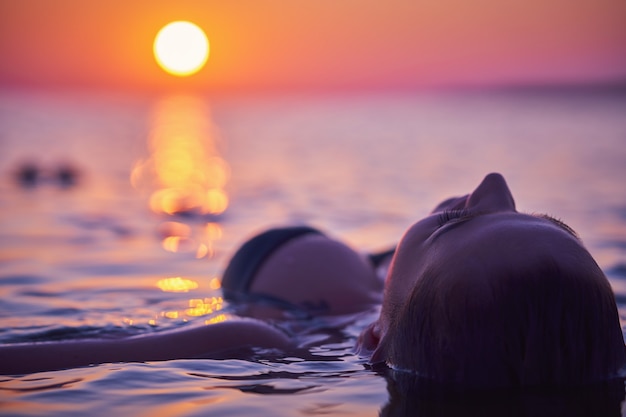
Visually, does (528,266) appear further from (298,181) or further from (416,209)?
(298,181)

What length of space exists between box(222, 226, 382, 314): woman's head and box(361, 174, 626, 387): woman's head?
6.06ft

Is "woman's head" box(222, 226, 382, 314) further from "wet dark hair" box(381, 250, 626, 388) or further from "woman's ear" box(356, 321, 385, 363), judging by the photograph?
"wet dark hair" box(381, 250, 626, 388)

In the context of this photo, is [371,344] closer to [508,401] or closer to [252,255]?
[508,401]

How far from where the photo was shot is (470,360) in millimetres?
2350

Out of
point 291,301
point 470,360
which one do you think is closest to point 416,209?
point 291,301

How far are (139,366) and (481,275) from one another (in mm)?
1526

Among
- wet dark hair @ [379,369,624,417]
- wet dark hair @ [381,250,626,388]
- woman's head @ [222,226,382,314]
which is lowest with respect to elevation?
wet dark hair @ [379,369,624,417]

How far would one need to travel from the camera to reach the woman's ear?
2926 millimetres

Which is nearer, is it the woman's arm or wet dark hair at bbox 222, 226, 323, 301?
the woman's arm

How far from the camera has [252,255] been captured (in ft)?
15.2

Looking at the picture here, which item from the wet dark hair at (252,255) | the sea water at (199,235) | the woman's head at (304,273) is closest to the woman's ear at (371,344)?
the sea water at (199,235)

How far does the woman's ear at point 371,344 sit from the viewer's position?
2.93 metres

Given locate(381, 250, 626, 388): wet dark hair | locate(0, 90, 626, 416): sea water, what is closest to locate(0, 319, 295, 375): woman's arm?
locate(0, 90, 626, 416): sea water

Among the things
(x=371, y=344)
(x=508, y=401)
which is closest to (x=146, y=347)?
(x=371, y=344)
